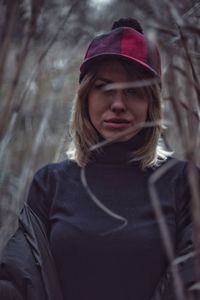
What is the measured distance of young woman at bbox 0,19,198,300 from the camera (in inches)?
60.7

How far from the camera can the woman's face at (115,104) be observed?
1579 mm

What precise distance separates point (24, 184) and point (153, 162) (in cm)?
140

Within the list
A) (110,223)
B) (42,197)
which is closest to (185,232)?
(110,223)

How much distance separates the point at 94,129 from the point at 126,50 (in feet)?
0.75

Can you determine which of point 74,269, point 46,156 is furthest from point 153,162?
point 46,156

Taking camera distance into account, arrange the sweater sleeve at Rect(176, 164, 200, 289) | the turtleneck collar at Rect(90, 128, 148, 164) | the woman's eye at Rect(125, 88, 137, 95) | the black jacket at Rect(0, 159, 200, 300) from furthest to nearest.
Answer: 1. the turtleneck collar at Rect(90, 128, 148, 164)
2. the woman's eye at Rect(125, 88, 137, 95)
3. the black jacket at Rect(0, 159, 200, 300)
4. the sweater sleeve at Rect(176, 164, 200, 289)

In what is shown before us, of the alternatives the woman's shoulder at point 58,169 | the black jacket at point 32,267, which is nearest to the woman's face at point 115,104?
the woman's shoulder at point 58,169

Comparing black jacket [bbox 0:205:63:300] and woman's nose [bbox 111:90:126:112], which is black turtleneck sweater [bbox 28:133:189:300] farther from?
woman's nose [bbox 111:90:126:112]

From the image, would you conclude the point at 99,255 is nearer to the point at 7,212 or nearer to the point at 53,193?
the point at 53,193

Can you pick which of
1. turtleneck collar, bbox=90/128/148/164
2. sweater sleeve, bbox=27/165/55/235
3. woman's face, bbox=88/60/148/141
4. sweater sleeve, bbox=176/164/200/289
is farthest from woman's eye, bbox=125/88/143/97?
sweater sleeve, bbox=27/165/55/235

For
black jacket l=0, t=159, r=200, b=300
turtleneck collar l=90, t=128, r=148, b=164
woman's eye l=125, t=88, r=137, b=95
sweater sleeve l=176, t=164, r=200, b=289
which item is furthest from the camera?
turtleneck collar l=90, t=128, r=148, b=164

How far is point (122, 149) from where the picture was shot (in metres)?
1.69

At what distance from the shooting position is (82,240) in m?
Result: 1.58

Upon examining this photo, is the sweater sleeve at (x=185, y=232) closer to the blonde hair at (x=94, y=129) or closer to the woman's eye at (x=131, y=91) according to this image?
the blonde hair at (x=94, y=129)
